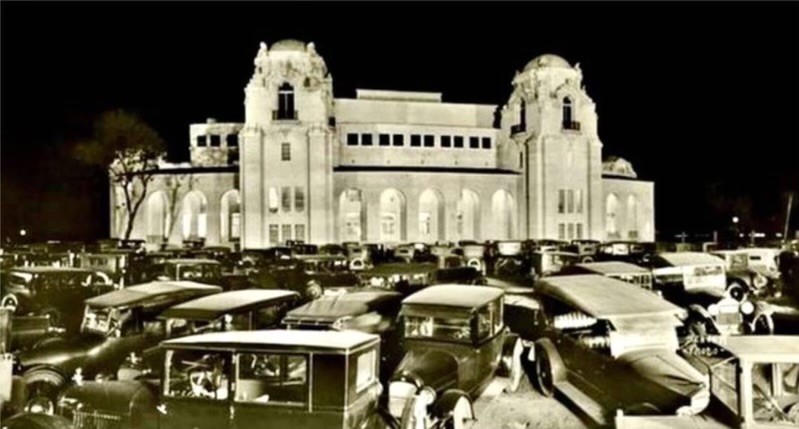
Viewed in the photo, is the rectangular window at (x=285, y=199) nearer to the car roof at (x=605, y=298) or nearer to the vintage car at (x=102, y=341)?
the vintage car at (x=102, y=341)

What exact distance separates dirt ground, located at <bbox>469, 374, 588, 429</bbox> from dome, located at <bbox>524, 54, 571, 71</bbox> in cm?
5208

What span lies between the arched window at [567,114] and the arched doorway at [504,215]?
7.83 meters

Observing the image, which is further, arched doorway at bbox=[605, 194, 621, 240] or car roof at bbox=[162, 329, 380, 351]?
arched doorway at bbox=[605, 194, 621, 240]

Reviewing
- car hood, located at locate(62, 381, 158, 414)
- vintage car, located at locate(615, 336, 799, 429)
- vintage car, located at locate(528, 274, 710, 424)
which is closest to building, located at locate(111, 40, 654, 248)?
vintage car, located at locate(528, 274, 710, 424)

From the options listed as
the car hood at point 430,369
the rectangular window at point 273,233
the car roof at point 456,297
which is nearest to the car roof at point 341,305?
the car roof at point 456,297

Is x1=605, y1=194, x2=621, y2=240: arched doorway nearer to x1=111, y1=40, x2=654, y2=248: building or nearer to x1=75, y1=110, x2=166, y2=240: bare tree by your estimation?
x1=111, y1=40, x2=654, y2=248: building

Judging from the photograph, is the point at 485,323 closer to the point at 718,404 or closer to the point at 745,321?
the point at 718,404

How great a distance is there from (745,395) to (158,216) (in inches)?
2218

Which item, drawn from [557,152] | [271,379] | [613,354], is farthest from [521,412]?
[557,152]

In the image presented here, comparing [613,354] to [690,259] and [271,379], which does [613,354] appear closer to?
[271,379]

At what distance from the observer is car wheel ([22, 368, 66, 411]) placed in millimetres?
11180

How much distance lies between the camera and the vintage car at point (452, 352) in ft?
33.0

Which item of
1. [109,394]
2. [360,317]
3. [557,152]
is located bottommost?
[109,394]

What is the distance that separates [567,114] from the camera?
206 feet
